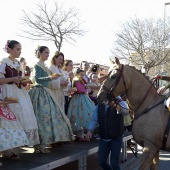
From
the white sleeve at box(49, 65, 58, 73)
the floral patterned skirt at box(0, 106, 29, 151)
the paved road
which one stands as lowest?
the paved road

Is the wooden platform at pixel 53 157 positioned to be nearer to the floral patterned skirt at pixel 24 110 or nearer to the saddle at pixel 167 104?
the floral patterned skirt at pixel 24 110

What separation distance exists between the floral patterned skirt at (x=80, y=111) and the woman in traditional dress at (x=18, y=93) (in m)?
1.45

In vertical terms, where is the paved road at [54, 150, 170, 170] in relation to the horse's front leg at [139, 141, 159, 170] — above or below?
below

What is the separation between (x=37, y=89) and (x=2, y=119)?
115cm

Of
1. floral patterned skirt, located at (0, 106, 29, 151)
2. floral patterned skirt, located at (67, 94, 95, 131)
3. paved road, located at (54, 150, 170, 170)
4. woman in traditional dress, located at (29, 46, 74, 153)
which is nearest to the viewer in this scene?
floral patterned skirt, located at (0, 106, 29, 151)

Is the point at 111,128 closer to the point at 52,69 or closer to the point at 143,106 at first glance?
the point at 143,106

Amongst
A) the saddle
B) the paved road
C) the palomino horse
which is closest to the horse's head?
the palomino horse

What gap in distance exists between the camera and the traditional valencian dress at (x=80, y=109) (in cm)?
551

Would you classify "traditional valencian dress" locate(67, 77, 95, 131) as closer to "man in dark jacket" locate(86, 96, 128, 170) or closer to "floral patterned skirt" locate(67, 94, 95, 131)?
"floral patterned skirt" locate(67, 94, 95, 131)

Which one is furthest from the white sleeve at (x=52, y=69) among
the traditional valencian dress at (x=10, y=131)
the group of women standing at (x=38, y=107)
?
the traditional valencian dress at (x=10, y=131)

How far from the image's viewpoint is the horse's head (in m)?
3.76

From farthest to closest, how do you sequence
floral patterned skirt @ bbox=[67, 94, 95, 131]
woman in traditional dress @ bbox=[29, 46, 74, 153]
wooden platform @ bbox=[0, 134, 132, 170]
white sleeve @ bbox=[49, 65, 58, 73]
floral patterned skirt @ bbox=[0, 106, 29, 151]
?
floral patterned skirt @ bbox=[67, 94, 95, 131] → white sleeve @ bbox=[49, 65, 58, 73] → woman in traditional dress @ bbox=[29, 46, 74, 153] → wooden platform @ bbox=[0, 134, 132, 170] → floral patterned skirt @ bbox=[0, 106, 29, 151]

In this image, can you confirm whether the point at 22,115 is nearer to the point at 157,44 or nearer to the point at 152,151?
the point at 152,151

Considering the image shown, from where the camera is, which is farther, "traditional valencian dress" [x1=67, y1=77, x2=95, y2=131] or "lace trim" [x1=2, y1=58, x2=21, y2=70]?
"traditional valencian dress" [x1=67, y1=77, x2=95, y2=131]
